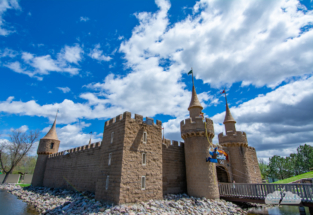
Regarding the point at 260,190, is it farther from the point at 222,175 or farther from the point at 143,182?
the point at 143,182

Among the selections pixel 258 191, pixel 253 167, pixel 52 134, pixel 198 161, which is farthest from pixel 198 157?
pixel 52 134

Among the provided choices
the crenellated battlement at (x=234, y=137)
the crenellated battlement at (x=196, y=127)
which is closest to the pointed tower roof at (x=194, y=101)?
the crenellated battlement at (x=196, y=127)

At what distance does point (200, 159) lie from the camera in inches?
685

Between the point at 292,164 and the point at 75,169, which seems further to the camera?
the point at 292,164

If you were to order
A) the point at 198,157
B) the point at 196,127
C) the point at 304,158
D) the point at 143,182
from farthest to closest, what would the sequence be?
the point at 304,158
the point at 196,127
the point at 198,157
the point at 143,182

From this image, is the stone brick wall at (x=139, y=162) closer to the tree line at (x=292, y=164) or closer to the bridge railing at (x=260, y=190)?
the bridge railing at (x=260, y=190)

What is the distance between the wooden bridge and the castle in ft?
5.08

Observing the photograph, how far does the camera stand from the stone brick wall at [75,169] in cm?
1984

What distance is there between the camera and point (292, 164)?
5097 cm

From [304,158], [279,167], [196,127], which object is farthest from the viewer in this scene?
[279,167]

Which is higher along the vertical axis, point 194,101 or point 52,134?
point 194,101

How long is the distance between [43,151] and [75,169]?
13.6 meters

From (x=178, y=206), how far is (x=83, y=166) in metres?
13.6

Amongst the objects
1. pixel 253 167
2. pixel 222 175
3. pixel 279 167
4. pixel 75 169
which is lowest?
pixel 222 175
